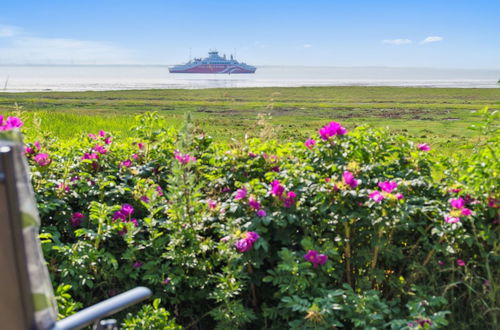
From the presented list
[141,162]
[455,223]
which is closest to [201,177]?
[141,162]

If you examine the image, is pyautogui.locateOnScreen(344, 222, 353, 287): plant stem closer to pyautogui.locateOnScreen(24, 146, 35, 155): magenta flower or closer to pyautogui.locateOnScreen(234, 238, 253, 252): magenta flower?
pyautogui.locateOnScreen(234, 238, 253, 252): magenta flower

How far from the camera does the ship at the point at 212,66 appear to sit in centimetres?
10475

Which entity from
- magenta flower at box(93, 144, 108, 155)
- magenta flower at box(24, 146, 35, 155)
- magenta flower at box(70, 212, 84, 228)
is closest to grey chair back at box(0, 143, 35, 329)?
magenta flower at box(70, 212, 84, 228)

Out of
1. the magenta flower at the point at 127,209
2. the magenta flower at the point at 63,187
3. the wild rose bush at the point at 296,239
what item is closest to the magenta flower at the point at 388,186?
the wild rose bush at the point at 296,239

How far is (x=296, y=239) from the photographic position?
2.50 meters

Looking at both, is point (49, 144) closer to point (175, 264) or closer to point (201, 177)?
point (201, 177)

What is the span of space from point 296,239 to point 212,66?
104119 mm

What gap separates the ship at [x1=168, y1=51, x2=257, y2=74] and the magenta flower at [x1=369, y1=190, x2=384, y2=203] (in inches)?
3950

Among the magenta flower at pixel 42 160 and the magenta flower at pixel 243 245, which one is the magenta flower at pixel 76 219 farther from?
the magenta flower at pixel 243 245

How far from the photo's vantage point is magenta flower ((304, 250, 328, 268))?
7.26 ft

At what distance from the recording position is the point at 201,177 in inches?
115

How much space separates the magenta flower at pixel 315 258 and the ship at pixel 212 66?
3953 inches

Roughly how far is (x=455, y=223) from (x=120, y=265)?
1.54 meters

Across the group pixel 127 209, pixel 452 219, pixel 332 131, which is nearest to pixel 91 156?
pixel 127 209
